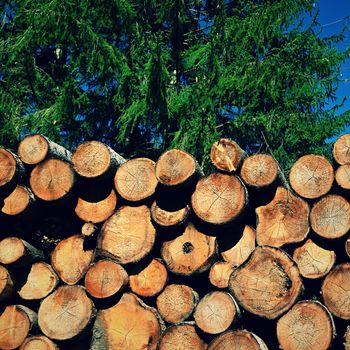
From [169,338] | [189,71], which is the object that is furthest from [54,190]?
[189,71]

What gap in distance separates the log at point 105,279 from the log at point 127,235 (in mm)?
99

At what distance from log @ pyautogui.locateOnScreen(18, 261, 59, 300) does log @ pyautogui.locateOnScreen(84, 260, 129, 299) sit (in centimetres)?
37

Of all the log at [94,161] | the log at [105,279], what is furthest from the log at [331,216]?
the log at [94,161]

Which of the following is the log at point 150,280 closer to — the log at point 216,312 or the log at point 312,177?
the log at point 216,312

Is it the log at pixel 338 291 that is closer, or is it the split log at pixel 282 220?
the log at pixel 338 291

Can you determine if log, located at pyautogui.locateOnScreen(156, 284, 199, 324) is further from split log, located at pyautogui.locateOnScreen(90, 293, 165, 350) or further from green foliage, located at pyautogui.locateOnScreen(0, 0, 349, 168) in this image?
green foliage, located at pyautogui.locateOnScreen(0, 0, 349, 168)

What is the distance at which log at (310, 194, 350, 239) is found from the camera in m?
3.81

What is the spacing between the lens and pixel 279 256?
3.77 meters

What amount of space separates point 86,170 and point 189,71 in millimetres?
4450

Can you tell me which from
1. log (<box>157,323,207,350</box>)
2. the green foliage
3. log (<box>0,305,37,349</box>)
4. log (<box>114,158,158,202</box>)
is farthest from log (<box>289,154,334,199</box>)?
the green foliage

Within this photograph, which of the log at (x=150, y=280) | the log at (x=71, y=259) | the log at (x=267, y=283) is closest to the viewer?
the log at (x=267, y=283)

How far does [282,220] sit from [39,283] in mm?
2062

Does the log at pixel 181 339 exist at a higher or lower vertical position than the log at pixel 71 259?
lower

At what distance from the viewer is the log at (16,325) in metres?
4.08
